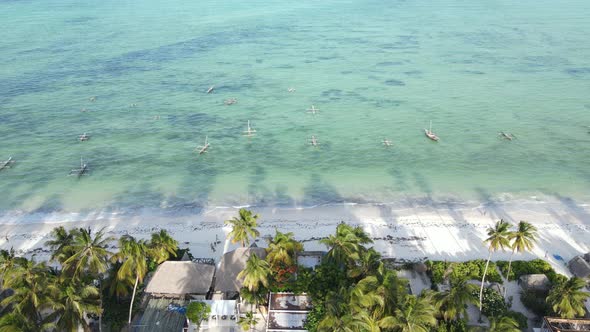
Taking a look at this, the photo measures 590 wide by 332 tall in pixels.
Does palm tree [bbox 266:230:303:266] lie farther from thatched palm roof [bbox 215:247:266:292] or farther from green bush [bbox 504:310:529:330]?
green bush [bbox 504:310:529:330]

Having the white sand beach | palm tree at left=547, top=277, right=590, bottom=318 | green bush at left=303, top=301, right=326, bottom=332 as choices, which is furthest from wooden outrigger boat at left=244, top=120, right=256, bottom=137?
palm tree at left=547, top=277, right=590, bottom=318

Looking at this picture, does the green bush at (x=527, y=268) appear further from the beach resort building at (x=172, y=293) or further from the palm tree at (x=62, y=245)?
the palm tree at (x=62, y=245)

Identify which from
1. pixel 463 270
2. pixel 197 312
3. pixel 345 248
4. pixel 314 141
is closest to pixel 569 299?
pixel 463 270

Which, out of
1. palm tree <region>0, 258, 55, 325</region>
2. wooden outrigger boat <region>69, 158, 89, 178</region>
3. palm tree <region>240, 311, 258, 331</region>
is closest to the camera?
palm tree <region>0, 258, 55, 325</region>

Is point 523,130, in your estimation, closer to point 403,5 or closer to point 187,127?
point 187,127

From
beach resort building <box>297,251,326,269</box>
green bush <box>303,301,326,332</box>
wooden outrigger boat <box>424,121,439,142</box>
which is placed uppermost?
green bush <box>303,301,326,332</box>

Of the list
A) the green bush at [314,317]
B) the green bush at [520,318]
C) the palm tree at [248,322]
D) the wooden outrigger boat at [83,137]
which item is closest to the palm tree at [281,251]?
the palm tree at [248,322]

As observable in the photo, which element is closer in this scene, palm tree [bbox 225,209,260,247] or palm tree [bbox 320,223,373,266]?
palm tree [bbox 320,223,373,266]
